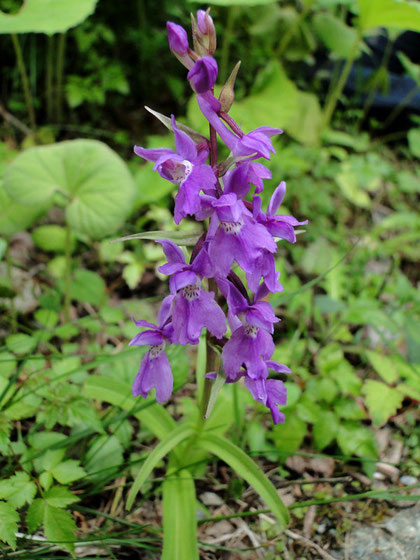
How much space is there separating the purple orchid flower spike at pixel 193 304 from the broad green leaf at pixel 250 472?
56cm

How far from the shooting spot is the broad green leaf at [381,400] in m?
2.06

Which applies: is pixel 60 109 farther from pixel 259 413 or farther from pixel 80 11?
pixel 259 413

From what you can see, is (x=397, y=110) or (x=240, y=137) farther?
(x=397, y=110)

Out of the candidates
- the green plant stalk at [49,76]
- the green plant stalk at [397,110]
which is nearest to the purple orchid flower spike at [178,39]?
the green plant stalk at [49,76]

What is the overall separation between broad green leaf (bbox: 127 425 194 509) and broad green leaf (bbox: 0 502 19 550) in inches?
13.5

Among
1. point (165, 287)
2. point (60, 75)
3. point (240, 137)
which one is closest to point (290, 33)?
point (60, 75)

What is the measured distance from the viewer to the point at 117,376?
2160 millimetres

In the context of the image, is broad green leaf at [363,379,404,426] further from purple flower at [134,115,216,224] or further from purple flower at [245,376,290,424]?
purple flower at [134,115,216,224]

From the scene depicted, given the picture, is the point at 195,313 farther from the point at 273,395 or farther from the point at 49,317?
the point at 49,317

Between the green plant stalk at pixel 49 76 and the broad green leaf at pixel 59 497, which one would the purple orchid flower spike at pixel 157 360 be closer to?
the broad green leaf at pixel 59 497

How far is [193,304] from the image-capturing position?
54.3 inches

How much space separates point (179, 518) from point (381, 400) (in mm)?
999

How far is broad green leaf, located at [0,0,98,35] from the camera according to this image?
2.41 m

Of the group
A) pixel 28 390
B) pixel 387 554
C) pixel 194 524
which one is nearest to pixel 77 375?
pixel 28 390
